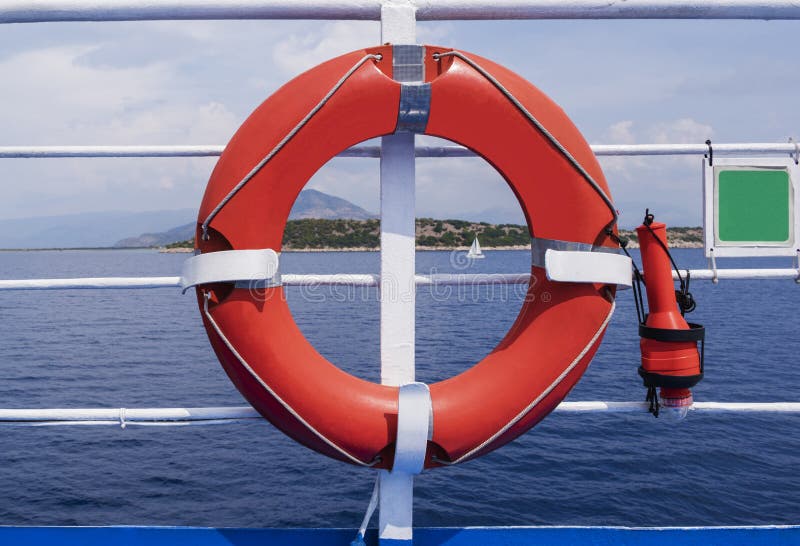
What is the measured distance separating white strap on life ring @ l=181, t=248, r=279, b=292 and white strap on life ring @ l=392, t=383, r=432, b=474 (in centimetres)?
35

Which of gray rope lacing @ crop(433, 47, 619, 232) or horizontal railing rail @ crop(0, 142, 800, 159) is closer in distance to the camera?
gray rope lacing @ crop(433, 47, 619, 232)

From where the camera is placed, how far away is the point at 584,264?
4.11 ft

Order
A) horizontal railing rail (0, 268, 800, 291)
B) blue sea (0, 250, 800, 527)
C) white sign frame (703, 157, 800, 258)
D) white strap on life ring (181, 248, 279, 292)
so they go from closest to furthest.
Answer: white strap on life ring (181, 248, 279, 292), horizontal railing rail (0, 268, 800, 291), white sign frame (703, 157, 800, 258), blue sea (0, 250, 800, 527)

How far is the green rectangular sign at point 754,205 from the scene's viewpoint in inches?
58.4

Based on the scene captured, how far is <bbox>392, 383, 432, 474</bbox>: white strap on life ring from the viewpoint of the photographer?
3.97 ft

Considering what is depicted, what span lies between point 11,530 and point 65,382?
873 cm

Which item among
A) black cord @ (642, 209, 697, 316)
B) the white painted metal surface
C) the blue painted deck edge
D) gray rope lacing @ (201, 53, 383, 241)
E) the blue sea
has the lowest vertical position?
the blue sea

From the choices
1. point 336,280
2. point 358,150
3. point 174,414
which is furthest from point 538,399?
point 174,414

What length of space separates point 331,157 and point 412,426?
0.55 meters

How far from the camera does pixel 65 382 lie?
9.03 m

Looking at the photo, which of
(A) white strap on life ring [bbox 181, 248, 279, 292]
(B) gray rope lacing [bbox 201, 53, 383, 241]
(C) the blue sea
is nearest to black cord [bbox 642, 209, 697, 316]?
(C) the blue sea

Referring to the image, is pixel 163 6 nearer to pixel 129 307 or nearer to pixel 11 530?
pixel 11 530

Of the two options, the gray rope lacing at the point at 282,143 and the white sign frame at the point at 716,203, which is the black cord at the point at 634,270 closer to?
the white sign frame at the point at 716,203

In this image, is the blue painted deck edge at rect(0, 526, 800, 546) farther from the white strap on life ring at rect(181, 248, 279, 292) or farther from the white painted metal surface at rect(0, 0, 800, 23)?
the white painted metal surface at rect(0, 0, 800, 23)
